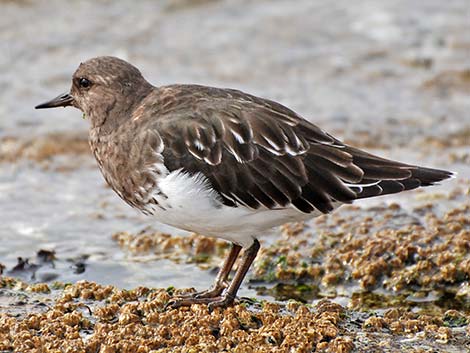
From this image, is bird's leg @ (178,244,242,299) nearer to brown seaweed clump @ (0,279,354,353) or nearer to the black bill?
brown seaweed clump @ (0,279,354,353)

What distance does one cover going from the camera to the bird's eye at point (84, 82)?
542 centimetres

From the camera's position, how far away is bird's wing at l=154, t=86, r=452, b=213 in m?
4.80

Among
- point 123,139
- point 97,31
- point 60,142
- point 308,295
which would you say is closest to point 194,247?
point 308,295

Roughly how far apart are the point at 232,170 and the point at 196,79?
18.2 feet

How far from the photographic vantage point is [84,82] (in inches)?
214

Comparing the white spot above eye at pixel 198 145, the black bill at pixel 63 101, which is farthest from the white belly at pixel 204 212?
the black bill at pixel 63 101

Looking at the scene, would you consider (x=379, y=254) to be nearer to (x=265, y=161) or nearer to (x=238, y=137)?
(x=265, y=161)

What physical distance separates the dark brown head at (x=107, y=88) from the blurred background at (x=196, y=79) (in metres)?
1.11

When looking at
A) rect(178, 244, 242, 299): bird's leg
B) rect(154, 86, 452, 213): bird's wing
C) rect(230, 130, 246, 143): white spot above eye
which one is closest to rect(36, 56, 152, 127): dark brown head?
rect(154, 86, 452, 213): bird's wing

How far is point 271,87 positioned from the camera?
10.2 meters

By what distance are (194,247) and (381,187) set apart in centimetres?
175

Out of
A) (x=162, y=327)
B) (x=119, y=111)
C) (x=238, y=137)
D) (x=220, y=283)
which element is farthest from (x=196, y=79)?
(x=162, y=327)

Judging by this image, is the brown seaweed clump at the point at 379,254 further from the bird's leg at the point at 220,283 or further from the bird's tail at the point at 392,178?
the bird's tail at the point at 392,178

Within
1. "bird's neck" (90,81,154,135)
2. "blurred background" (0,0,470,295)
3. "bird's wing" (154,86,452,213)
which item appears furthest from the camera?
"blurred background" (0,0,470,295)
